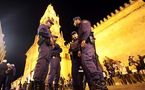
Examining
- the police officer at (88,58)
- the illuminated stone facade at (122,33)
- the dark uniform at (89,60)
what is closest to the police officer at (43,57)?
the police officer at (88,58)

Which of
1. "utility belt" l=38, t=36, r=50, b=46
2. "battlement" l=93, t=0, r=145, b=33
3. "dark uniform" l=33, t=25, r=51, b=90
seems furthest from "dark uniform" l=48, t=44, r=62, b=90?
"battlement" l=93, t=0, r=145, b=33

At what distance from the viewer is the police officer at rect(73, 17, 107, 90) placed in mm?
4965

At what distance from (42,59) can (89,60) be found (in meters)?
1.58

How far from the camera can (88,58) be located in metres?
5.26

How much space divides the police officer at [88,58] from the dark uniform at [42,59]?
1.11 m

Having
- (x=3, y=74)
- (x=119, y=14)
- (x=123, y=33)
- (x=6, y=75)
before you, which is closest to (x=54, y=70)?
(x=3, y=74)

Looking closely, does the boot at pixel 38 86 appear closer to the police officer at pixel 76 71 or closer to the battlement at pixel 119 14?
the police officer at pixel 76 71

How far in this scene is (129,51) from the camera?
26828 millimetres

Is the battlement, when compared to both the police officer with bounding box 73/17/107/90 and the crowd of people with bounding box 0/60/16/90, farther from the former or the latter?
the police officer with bounding box 73/17/107/90

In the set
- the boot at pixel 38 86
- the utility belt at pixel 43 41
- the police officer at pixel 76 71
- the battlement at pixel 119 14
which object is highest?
the battlement at pixel 119 14

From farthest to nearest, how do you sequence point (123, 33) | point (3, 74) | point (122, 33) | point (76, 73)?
point (122, 33)
point (123, 33)
point (3, 74)
point (76, 73)

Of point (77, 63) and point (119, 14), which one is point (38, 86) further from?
point (119, 14)

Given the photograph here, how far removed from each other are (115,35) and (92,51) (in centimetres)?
2597

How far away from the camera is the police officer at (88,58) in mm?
4965
